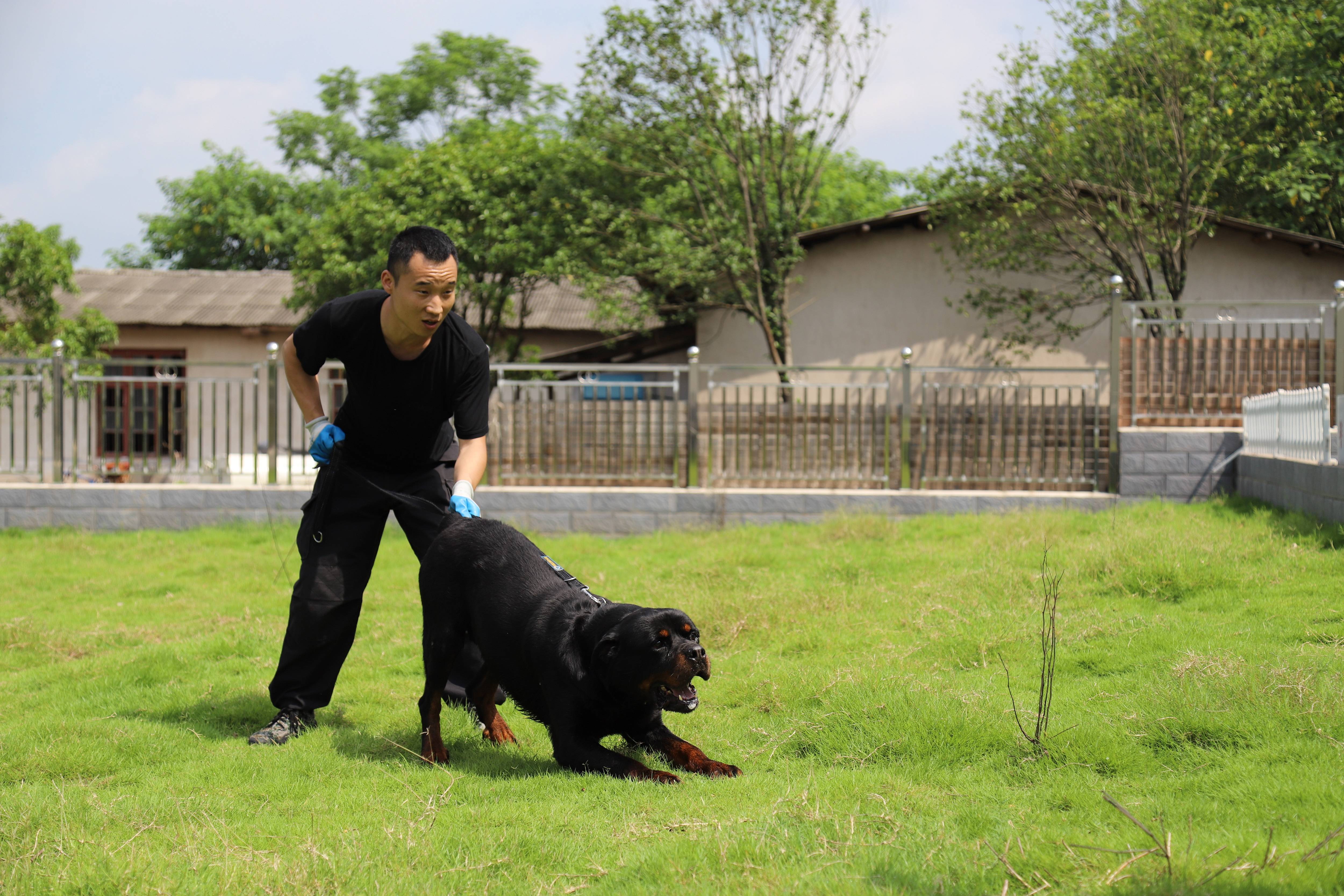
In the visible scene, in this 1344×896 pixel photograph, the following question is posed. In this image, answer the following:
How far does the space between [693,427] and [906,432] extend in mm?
2279

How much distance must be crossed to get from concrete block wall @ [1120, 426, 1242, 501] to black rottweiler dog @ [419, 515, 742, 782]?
28.4 ft

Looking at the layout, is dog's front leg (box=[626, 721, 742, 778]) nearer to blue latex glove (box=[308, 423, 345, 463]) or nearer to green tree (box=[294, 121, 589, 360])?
blue latex glove (box=[308, 423, 345, 463])

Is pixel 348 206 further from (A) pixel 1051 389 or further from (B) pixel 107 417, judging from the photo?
(A) pixel 1051 389

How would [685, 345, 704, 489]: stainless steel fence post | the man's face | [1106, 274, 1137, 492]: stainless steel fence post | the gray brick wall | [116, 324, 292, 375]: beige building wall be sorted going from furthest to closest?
1. [116, 324, 292, 375]: beige building wall
2. [685, 345, 704, 489]: stainless steel fence post
3. the gray brick wall
4. [1106, 274, 1137, 492]: stainless steel fence post
5. the man's face

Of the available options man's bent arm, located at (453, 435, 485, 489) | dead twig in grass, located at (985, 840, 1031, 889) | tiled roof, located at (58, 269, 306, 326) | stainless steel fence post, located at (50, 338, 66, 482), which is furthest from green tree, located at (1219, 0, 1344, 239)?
tiled roof, located at (58, 269, 306, 326)

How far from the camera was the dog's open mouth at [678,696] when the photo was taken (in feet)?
13.1

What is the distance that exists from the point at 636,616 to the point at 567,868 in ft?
3.29

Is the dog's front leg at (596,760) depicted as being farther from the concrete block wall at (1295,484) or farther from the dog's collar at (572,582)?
the concrete block wall at (1295,484)

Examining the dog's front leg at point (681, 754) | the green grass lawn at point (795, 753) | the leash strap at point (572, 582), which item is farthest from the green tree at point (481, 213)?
the dog's front leg at point (681, 754)

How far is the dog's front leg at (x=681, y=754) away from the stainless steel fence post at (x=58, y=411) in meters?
10.8

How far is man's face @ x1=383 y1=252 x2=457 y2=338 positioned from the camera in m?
4.70

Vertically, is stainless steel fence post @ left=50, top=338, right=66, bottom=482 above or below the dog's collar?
above

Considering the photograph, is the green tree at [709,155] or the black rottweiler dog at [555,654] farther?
the green tree at [709,155]

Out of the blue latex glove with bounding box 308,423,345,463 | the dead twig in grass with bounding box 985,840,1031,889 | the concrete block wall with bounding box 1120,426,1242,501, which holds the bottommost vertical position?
the dead twig in grass with bounding box 985,840,1031,889
